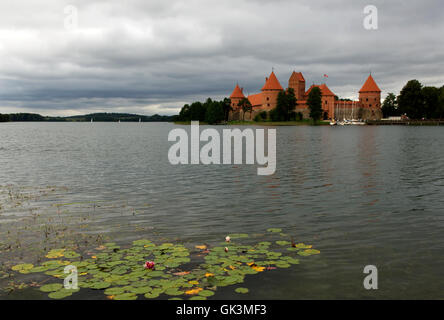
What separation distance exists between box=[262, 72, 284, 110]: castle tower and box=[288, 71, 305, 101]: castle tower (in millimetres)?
8314

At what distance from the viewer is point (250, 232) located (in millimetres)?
12148

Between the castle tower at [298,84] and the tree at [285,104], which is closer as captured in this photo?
the tree at [285,104]

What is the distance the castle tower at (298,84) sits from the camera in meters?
194

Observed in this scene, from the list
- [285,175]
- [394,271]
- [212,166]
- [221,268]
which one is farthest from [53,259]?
[212,166]

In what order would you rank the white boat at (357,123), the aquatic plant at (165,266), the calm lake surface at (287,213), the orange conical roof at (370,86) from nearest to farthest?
the aquatic plant at (165,266)
the calm lake surface at (287,213)
the white boat at (357,123)
the orange conical roof at (370,86)

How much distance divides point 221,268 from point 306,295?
2178 mm

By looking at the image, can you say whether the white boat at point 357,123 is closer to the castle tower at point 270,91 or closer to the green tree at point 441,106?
the green tree at point 441,106

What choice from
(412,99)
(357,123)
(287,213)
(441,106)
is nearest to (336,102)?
(357,123)

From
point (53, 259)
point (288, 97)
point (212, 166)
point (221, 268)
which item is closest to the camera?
point (221, 268)

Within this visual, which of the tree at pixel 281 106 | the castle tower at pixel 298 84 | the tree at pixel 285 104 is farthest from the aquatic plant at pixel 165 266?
the castle tower at pixel 298 84

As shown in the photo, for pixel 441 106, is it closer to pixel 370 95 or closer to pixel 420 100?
pixel 420 100

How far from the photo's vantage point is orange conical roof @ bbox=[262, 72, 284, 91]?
191500 mm
